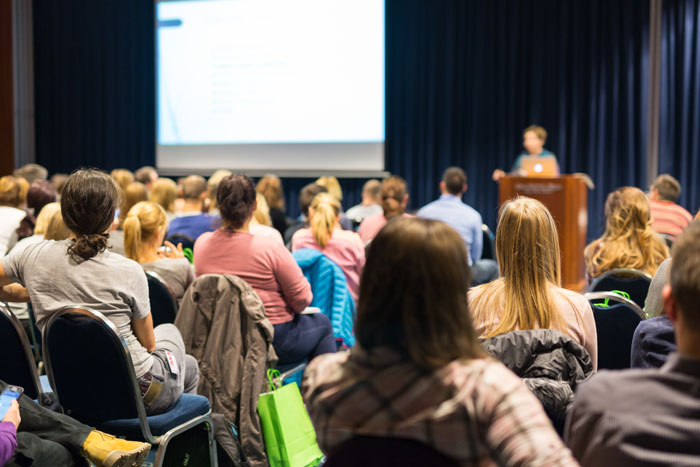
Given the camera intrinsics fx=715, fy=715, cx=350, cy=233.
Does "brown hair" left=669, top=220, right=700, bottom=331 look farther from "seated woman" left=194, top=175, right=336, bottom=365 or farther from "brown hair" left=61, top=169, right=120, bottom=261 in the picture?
"seated woman" left=194, top=175, right=336, bottom=365

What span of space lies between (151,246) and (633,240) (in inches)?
94.1

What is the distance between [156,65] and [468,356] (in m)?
9.69

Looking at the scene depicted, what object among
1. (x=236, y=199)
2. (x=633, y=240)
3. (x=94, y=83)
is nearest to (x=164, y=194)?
(x=236, y=199)

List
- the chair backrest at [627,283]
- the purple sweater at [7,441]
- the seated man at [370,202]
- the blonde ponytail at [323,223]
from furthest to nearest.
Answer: the seated man at [370,202] → the blonde ponytail at [323,223] → the chair backrest at [627,283] → the purple sweater at [7,441]

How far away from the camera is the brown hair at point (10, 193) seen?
500cm

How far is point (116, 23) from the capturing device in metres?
10.7

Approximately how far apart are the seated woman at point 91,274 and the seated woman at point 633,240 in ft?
7.64

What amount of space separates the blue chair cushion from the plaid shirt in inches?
54.7

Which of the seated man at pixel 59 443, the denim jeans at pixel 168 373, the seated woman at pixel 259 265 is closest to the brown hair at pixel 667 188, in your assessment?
the seated woman at pixel 259 265

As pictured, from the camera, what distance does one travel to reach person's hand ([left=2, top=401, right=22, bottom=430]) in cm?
190

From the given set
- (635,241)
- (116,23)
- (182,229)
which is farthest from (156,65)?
(635,241)

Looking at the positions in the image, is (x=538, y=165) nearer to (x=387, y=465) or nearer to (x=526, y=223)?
(x=526, y=223)

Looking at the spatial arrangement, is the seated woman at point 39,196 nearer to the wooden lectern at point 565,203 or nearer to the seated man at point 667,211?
the wooden lectern at point 565,203

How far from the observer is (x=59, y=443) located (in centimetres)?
211
